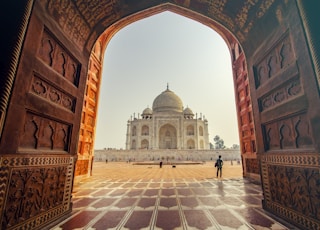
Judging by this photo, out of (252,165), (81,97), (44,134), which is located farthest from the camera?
(252,165)

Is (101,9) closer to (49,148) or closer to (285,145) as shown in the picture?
(49,148)

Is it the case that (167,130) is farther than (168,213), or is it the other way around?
(167,130)

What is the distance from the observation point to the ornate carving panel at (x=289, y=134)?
8.35 ft

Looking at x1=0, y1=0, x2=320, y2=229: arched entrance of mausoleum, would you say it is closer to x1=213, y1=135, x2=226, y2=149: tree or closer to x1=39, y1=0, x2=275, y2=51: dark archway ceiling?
x1=39, y1=0, x2=275, y2=51: dark archway ceiling

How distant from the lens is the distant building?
118 ft

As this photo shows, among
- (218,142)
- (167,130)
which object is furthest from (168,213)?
(218,142)

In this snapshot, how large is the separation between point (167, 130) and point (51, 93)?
37.0 m

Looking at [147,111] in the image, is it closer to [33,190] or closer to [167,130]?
[167,130]

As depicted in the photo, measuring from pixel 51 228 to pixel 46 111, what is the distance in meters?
1.89

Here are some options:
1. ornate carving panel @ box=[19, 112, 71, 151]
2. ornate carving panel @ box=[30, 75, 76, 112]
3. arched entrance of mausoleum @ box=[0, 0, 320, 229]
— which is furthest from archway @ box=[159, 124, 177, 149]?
ornate carving panel @ box=[19, 112, 71, 151]

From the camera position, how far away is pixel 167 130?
39.5 metres

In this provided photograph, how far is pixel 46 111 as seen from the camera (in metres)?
2.74

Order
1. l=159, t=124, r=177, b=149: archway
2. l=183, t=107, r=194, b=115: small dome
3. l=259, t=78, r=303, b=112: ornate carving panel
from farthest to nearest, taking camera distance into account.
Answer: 1. l=183, t=107, r=194, b=115: small dome
2. l=159, t=124, r=177, b=149: archway
3. l=259, t=78, r=303, b=112: ornate carving panel

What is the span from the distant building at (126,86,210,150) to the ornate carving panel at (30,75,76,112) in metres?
32.4
